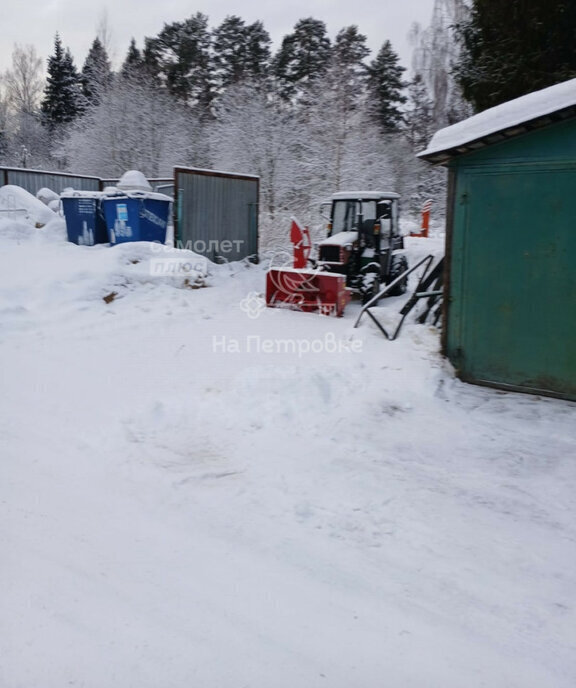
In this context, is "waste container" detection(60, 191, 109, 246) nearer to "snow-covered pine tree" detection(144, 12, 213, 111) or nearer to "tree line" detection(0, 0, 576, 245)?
"tree line" detection(0, 0, 576, 245)

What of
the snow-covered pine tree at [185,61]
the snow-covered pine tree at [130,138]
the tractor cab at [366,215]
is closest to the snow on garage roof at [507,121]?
the tractor cab at [366,215]

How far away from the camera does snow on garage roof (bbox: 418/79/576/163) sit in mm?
5277

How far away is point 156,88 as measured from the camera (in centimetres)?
3200

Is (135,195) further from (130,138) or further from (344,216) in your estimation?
(130,138)

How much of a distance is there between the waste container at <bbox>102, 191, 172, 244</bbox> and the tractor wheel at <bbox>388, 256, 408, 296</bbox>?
201 inches

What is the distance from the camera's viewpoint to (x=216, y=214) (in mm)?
12781

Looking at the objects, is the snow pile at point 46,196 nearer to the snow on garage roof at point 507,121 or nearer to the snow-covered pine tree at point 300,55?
the snow on garage roof at point 507,121

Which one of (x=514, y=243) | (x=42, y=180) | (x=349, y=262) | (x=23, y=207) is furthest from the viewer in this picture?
(x=42, y=180)

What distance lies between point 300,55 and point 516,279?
32.1m

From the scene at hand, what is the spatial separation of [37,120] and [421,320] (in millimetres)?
43323

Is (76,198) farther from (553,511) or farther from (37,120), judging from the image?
(37,120)
